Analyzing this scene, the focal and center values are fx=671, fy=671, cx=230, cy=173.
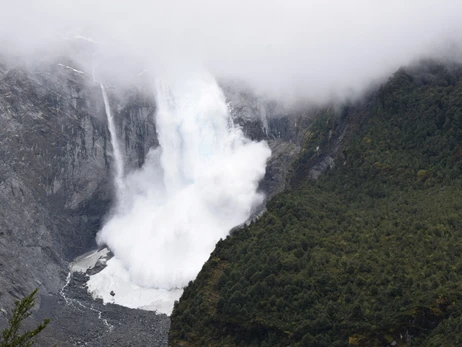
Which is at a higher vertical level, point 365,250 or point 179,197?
point 179,197

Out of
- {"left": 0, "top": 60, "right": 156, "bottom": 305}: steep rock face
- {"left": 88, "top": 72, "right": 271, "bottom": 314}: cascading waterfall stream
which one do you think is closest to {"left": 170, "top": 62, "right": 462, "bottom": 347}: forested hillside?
{"left": 88, "top": 72, "right": 271, "bottom": 314}: cascading waterfall stream

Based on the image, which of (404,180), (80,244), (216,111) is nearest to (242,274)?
(404,180)

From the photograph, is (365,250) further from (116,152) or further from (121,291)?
(116,152)

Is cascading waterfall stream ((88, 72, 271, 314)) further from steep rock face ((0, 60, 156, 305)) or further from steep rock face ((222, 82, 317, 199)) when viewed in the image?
steep rock face ((0, 60, 156, 305))

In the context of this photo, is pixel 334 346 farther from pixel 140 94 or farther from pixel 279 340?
pixel 140 94

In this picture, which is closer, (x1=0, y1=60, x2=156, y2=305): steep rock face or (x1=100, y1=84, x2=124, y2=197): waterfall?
(x1=0, y1=60, x2=156, y2=305): steep rock face

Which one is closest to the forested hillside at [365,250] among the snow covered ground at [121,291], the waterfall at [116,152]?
the snow covered ground at [121,291]

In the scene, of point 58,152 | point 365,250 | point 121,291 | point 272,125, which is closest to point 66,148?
point 58,152
